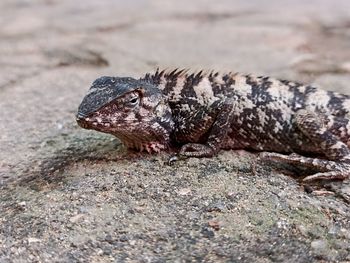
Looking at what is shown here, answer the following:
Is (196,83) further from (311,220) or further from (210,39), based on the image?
(210,39)

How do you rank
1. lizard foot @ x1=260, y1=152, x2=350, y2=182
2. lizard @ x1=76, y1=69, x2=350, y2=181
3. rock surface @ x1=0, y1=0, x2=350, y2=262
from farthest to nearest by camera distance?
lizard @ x1=76, y1=69, x2=350, y2=181, lizard foot @ x1=260, y1=152, x2=350, y2=182, rock surface @ x1=0, y1=0, x2=350, y2=262

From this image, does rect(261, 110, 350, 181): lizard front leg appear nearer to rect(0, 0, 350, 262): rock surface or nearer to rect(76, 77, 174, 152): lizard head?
rect(0, 0, 350, 262): rock surface

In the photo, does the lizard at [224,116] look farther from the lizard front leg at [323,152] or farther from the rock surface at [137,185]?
the rock surface at [137,185]

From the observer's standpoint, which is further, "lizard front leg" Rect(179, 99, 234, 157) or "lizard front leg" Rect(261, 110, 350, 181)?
"lizard front leg" Rect(179, 99, 234, 157)

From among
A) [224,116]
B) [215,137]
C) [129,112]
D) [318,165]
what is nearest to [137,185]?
[129,112]

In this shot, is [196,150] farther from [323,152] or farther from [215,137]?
[323,152]

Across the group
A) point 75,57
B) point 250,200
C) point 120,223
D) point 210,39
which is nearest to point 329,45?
point 210,39

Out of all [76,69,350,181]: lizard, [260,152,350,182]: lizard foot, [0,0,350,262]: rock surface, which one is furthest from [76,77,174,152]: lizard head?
[260,152,350,182]: lizard foot

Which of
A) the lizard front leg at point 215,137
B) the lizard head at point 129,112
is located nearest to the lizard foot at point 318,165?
the lizard front leg at point 215,137
